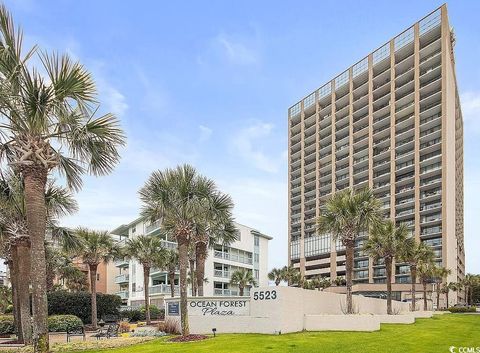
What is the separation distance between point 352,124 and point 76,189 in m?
111

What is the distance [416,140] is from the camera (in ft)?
352

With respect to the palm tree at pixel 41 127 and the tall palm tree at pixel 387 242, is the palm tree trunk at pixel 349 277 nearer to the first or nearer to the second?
the tall palm tree at pixel 387 242

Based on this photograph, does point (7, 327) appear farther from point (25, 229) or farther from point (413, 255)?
point (413, 255)

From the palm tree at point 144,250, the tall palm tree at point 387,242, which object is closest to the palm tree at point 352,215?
the tall palm tree at point 387,242

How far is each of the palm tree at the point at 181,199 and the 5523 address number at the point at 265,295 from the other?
439 centimetres

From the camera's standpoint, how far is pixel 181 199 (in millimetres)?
25578

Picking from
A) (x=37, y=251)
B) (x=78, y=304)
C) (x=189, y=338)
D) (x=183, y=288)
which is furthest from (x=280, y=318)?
(x=78, y=304)

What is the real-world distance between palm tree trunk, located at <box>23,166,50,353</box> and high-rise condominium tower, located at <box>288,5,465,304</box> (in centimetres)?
9174

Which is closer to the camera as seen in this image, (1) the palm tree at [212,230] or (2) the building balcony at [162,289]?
(1) the palm tree at [212,230]

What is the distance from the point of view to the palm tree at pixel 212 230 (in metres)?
28.1

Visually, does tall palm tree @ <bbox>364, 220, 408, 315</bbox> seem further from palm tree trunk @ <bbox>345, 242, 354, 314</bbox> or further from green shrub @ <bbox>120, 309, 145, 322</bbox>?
green shrub @ <bbox>120, 309, 145, 322</bbox>

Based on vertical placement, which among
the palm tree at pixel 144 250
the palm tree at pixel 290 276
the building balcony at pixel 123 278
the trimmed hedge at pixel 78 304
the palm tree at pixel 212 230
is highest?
the palm tree at pixel 212 230

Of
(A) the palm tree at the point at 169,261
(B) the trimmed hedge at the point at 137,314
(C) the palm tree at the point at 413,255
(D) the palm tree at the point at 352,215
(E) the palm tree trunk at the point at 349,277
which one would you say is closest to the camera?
(E) the palm tree trunk at the point at 349,277

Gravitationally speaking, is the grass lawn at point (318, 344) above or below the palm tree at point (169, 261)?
below
